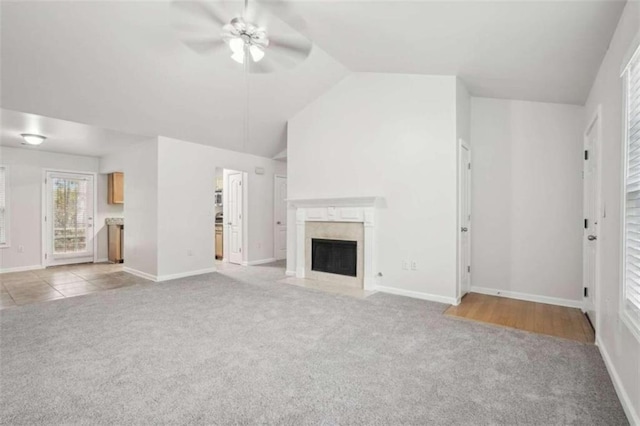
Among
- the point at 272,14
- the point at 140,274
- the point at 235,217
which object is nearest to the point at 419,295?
the point at 272,14

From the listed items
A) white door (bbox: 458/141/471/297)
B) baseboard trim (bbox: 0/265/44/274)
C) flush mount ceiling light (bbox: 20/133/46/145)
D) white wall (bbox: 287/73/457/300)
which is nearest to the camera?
white wall (bbox: 287/73/457/300)

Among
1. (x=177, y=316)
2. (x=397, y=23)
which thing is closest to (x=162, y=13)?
(x=397, y=23)

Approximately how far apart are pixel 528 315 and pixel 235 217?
18.7 feet

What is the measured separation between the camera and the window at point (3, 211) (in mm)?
6055

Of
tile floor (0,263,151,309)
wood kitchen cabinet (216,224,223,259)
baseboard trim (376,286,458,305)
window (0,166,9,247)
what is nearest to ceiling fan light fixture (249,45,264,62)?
baseboard trim (376,286,458,305)

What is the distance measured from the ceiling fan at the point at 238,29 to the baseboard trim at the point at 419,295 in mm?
3239

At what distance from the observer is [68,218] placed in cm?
707

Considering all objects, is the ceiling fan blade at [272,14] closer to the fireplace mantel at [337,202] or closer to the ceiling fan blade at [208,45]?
the ceiling fan blade at [208,45]

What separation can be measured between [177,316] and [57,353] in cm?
106

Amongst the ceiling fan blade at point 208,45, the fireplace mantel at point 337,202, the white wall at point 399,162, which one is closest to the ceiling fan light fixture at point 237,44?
the ceiling fan blade at point 208,45

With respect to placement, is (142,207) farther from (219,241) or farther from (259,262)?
(259,262)

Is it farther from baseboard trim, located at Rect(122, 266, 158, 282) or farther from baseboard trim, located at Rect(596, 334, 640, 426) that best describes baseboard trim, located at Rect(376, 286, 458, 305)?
baseboard trim, located at Rect(122, 266, 158, 282)

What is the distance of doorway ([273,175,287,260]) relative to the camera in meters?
7.41

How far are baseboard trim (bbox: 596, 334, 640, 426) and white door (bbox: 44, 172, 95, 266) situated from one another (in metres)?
9.00
